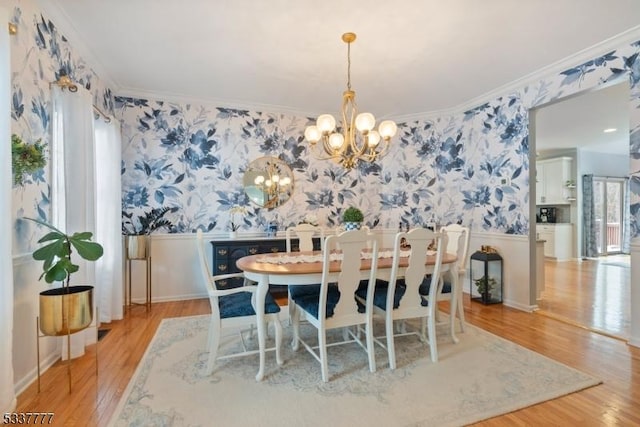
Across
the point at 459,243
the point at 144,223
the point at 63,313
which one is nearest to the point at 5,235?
the point at 63,313

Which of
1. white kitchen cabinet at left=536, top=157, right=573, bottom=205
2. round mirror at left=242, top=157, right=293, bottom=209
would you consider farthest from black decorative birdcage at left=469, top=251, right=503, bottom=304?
white kitchen cabinet at left=536, top=157, right=573, bottom=205

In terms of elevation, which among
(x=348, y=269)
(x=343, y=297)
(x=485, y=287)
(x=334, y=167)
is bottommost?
(x=485, y=287)

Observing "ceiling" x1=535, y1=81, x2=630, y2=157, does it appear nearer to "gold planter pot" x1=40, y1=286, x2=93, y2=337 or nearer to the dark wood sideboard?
the dark wood sideboard

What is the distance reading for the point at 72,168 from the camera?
8.83 ft

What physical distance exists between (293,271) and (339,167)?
3.20 m

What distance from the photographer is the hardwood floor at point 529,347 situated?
1.89m

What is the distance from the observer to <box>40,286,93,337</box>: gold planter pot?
213cm

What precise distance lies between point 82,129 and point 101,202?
998mm

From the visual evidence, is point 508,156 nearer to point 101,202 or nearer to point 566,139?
point 566,139

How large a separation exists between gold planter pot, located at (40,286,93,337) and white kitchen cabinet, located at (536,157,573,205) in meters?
9.16

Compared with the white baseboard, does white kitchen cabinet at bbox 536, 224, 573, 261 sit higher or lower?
higher

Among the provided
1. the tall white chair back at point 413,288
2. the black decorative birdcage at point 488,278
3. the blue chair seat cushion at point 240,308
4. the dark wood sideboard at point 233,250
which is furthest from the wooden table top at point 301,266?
the black decorative birdcage at point 488,278

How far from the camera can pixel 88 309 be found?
2.28 m

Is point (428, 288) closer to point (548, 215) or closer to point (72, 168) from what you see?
point (72, 168)
